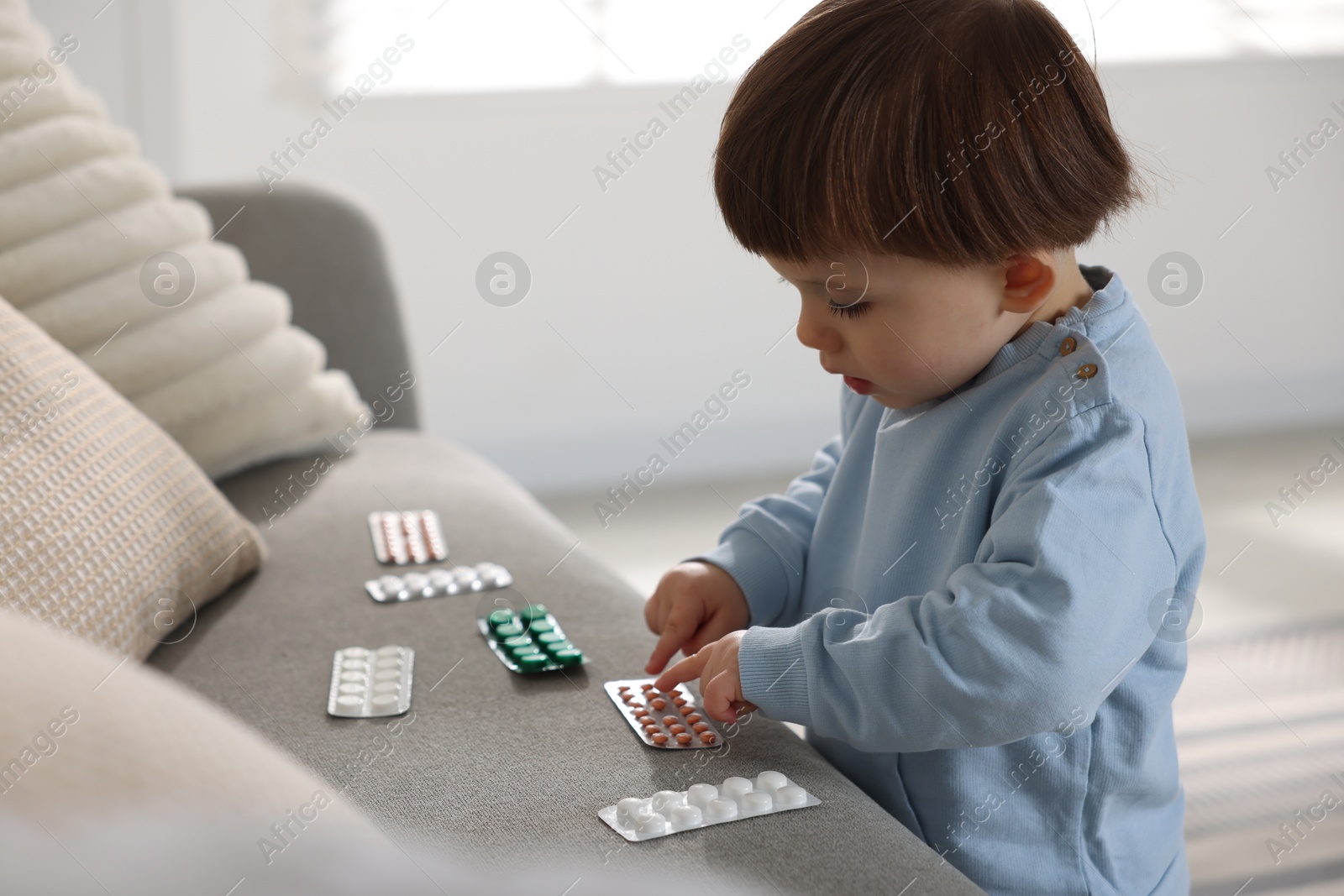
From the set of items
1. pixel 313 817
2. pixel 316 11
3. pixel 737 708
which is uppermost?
pixel 316 11

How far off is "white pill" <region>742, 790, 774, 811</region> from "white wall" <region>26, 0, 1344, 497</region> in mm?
1599

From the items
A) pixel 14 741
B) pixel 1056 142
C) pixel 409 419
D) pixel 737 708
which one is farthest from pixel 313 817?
pixel 409 419

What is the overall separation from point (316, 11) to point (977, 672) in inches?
79.4

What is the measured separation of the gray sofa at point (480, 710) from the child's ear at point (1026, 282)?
11.4 inches

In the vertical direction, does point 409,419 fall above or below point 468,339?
above

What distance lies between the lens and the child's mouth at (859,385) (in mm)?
732

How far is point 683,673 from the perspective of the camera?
2.30 ft

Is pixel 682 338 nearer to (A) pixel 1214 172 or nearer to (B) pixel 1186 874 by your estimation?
(A) pixel 1214 172

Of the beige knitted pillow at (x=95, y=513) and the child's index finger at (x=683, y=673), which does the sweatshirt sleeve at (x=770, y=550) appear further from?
the beige knitted pillow at (x=95, y=513)

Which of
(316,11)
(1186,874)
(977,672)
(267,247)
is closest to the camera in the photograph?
(977,672)

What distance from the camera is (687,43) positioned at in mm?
2439

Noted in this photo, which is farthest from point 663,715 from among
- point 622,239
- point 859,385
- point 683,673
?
point 622,239

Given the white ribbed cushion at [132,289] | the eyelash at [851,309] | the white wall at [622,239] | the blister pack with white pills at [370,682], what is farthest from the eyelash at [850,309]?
the white wall at [622,239]

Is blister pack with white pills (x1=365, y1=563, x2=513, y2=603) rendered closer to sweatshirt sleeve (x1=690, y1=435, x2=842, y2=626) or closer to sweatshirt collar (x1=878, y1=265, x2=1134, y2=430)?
sweatshirt sleeve (x1=690, y1=435, x2=842, y2=626)
